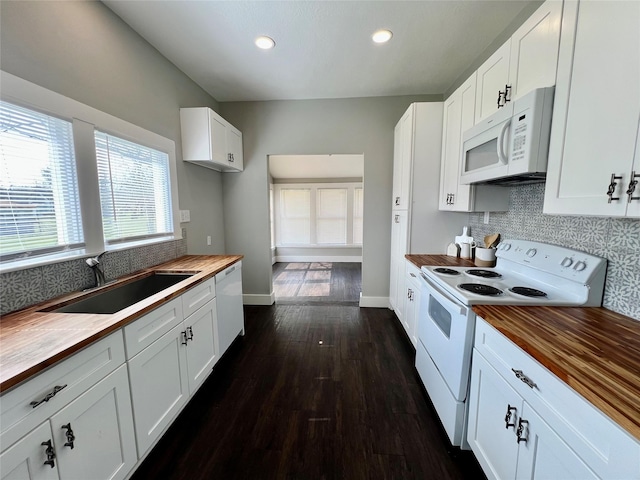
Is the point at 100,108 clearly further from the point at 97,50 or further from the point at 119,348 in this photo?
the point at 119,348

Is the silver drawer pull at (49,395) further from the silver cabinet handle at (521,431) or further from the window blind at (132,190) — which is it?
the silver cabinet handle at (521,431)

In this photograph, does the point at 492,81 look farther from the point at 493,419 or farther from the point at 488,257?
the point at 493,419

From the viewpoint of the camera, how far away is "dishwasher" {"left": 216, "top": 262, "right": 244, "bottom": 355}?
2176mm

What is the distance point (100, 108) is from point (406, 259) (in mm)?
2729

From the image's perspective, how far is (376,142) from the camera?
322 cm

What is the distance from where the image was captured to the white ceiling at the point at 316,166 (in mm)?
5137

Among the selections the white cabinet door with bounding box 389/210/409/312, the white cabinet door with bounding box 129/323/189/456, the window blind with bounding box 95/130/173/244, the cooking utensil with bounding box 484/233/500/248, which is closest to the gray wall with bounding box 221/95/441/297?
the white cabinet door with bounding box 389/210/409/312

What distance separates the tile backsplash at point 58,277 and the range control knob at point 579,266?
9.26 ft

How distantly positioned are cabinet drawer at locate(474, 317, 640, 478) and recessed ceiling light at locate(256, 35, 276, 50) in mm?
2585

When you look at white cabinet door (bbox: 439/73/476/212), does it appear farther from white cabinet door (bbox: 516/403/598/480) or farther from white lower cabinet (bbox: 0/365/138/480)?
white lower cabinet (bbox: 0/365/138/480)

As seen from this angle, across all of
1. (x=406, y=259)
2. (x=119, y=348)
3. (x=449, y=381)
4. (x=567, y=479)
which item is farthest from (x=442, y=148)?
(x=119, y=348)

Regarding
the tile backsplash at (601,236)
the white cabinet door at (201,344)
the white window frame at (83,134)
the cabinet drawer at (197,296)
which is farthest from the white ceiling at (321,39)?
the white cabinet door at (201,344)

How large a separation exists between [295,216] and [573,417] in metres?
5.84

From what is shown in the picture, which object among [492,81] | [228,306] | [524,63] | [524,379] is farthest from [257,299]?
[524,63]
